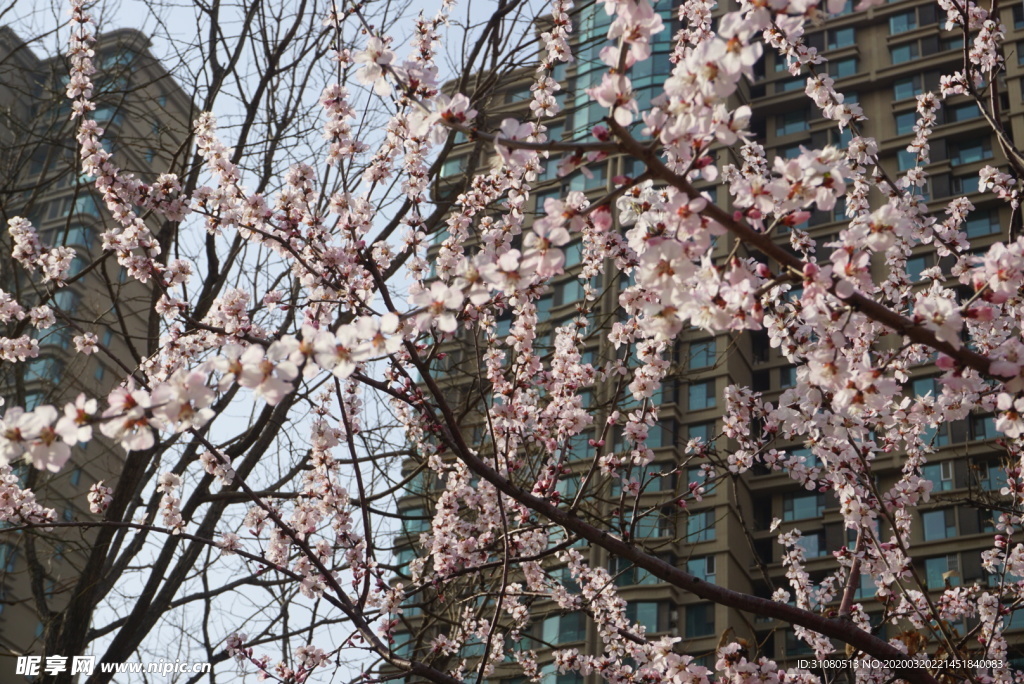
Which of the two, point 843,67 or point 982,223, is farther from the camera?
point 843,67

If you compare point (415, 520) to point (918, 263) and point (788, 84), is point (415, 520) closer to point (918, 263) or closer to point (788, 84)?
point (918, 263)

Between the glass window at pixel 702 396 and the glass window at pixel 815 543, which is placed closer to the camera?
the glass window at pixel 815 543

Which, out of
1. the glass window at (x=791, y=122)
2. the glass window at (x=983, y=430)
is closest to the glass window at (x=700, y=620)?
the glass window at (x=983, y=430)

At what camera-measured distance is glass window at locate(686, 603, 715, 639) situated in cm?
2802

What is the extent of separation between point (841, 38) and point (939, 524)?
20.0 metres

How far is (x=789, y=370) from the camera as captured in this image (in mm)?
33406

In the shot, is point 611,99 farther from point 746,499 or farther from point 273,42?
point 746,499

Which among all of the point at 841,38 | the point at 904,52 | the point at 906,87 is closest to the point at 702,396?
the point at 906,87

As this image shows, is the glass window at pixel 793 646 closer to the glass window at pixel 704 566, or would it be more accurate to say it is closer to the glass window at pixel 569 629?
the glass window at pixel 704 566

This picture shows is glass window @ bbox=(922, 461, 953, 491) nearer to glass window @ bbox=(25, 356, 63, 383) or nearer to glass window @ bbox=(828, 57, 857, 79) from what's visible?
glass window @ bbox=(828, 57, 857, 79)

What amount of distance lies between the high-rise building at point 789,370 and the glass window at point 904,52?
0.06m

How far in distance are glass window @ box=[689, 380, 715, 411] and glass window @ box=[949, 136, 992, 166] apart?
1192cm

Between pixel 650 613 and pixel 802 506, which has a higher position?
pixel 802 506

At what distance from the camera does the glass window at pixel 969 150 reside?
110ft
